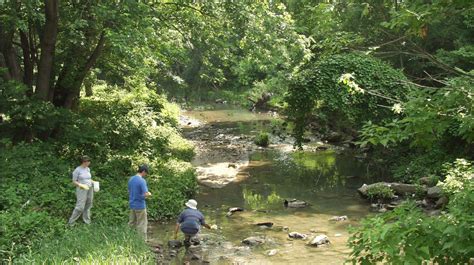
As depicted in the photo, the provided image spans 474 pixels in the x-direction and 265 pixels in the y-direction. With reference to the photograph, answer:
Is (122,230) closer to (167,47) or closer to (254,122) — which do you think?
(167,47)

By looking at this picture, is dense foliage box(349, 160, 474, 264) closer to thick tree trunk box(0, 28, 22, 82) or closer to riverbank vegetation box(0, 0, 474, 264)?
riverbank vegetation box(0, 0, 474, 264)

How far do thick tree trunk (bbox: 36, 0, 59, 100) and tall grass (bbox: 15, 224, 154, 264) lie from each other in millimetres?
7727

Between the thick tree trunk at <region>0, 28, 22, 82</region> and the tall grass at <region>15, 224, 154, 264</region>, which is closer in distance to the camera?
the tall grass at <region>15, 224, 154, 264</region>

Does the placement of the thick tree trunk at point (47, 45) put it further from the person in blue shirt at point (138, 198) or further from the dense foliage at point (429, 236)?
the dense foliage at point (429, 236)

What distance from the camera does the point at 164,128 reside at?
2344 cm

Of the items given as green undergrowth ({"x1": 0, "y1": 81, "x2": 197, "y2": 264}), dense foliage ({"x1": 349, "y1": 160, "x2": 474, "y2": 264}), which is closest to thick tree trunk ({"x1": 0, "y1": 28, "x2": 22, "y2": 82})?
green undergrowth ({"x1": 0, "y1": 81, "x2": 197, "y2": 264})

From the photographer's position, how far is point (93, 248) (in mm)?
8000

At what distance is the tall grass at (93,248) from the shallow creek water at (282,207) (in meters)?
1.53

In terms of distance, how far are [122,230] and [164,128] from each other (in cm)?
1420

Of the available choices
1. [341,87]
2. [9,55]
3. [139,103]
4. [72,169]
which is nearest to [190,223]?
[72,169]

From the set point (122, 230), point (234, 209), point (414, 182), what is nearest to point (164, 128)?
point (234, 209)

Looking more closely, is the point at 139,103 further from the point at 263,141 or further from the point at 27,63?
the point at 263,141

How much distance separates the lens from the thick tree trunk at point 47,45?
14.5 m

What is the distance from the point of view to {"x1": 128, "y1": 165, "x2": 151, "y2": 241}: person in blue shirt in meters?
10.1
